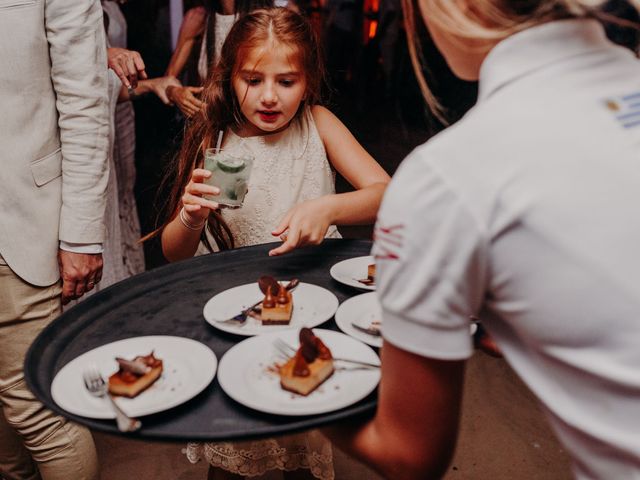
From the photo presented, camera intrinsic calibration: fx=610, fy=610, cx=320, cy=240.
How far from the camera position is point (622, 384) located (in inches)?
27.2

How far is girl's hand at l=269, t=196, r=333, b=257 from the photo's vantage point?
1577 mm

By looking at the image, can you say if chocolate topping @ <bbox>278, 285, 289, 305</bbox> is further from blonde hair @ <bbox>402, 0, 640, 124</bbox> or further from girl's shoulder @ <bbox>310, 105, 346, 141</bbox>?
girl's shoulder @ <bbox>310, 105, 346, 141</bbox>

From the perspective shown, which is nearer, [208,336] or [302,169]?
[208,336]

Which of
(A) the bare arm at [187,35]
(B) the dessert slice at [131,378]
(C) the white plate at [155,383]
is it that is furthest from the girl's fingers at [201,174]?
(A) the bare arm at [187,35]

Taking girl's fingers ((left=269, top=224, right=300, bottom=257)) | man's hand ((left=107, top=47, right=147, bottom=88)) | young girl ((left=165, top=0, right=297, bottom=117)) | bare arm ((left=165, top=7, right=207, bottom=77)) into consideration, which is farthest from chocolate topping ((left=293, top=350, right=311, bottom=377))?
bare arm ((left=165, top=7, right=207, bottom=77))

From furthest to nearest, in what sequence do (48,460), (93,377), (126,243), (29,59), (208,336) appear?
1. (126,243)
2. (48,460)
3. (29,59)
4. (208,336)
5. (93,377)

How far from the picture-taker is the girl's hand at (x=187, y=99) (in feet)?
7.24

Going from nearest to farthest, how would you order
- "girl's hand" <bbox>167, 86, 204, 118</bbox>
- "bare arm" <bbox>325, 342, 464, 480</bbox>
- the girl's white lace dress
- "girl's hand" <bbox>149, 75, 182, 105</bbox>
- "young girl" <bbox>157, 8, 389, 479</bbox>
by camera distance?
"bare arm" <bbox>325, 342, 464, 480</bbox> → "young girl" <bbox>157, 8, 389, 479</bbox> → the girl's white lace dress → "girl's hand" <bbox>167, 86, 204, 118</bbox> → "girl's hand" <bbox>149, 75, 182, 105</bbox>

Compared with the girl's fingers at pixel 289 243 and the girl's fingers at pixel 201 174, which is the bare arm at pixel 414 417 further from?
the girl's fingers at pixel 201 174

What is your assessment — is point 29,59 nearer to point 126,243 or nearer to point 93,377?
point 93,377

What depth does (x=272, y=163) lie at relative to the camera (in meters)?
2.07

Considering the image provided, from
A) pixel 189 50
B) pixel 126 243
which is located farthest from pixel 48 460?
pixel 189 50

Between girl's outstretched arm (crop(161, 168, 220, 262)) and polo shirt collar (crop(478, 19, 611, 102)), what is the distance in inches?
39.8

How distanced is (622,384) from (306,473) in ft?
4.45
